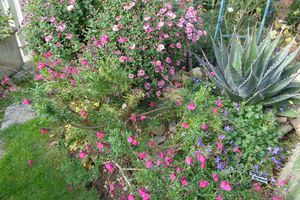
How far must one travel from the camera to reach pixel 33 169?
8.82 ft

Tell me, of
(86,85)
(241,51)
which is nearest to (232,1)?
(241,51)

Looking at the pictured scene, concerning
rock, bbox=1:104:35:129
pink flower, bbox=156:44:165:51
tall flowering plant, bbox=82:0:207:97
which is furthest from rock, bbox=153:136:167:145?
rock, bbox=1:104:35:129

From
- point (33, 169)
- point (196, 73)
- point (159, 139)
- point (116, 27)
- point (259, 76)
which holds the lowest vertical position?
point (33, 169)

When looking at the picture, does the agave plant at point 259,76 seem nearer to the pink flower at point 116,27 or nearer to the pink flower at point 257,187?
the pink flower at point 257,187

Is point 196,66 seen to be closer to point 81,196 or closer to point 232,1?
point 232,1

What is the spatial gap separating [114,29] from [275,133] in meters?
1.75

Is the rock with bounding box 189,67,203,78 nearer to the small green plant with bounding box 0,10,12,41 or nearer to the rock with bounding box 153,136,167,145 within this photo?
the rock with bounding box 153,136,167,145

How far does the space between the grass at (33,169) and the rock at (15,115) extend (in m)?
0.12

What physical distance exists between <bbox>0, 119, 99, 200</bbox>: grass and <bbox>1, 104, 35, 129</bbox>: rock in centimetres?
12

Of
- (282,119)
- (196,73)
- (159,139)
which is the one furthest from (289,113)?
(159,139)

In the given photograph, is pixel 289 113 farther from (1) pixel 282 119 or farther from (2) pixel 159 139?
(2) pixel 159 139

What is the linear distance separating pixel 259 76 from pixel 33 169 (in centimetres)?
237

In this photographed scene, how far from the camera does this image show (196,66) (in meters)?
3.64

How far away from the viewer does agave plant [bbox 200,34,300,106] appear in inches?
102
